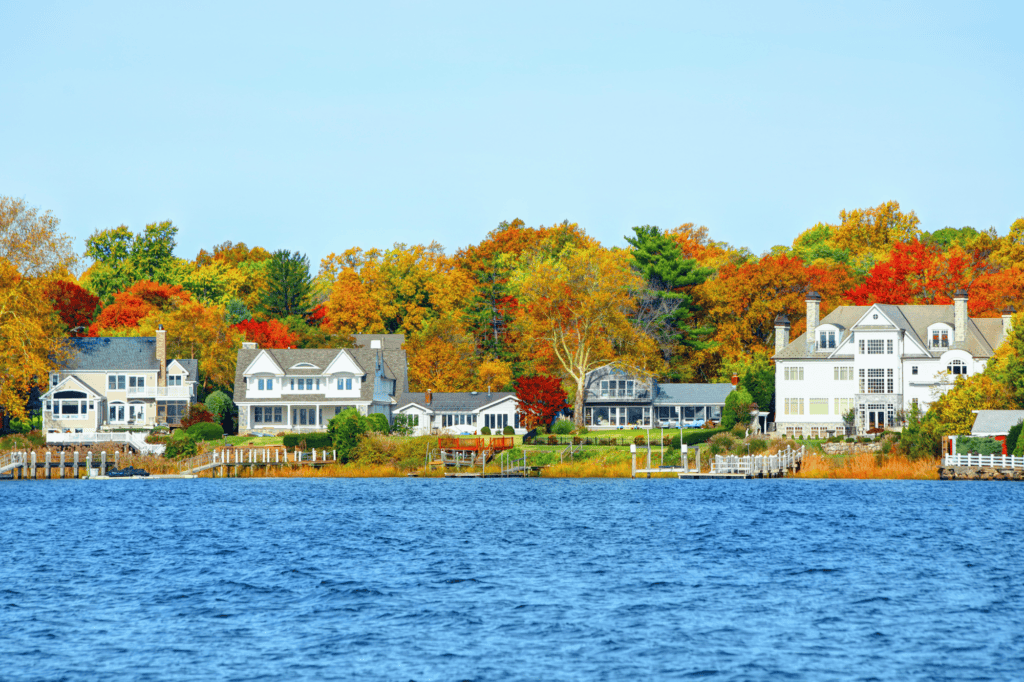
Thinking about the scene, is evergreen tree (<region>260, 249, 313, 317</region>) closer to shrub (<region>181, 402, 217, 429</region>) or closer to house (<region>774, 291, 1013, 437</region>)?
shrub (<region>181, 402, 217, 429</region>)

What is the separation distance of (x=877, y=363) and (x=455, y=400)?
32.0m

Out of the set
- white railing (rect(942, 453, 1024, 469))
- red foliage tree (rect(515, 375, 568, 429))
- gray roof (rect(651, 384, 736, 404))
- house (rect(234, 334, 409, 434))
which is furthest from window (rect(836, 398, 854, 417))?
house (rect(234, 334, 409, 434))

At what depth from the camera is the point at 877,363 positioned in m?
87.9

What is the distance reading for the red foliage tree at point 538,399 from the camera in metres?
88.5

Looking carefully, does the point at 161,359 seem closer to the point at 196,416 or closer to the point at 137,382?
the point at 137,382

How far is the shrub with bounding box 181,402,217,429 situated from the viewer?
8962 cm

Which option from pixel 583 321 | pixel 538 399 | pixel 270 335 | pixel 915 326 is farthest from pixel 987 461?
pixel 270 335

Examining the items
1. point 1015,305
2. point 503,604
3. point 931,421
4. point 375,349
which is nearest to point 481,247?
point 375,349

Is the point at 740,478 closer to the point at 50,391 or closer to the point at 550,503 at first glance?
the point at 550,503

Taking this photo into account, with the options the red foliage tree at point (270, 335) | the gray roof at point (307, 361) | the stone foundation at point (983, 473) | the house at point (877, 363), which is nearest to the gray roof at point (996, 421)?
the stone foundation at point (983, 473)

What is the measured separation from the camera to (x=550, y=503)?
61156 mm

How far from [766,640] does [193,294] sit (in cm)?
10496

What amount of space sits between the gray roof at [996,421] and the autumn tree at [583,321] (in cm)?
2968

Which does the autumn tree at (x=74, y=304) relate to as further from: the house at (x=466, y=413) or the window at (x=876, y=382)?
the window at (x=876, y=382)
